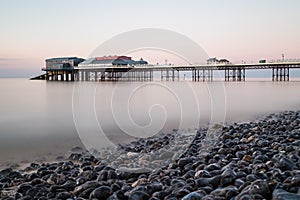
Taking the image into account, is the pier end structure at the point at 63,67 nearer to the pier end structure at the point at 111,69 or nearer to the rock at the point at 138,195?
the pier end structure at the point at 111,69

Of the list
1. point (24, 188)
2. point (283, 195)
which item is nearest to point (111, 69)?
point (24, 188)

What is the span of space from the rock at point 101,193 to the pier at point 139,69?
138 ft

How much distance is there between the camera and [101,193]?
2.60 meters

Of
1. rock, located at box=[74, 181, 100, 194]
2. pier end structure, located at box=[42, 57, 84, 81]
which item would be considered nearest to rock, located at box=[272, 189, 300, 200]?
rock, located at box=[74, 181, 100, 194]

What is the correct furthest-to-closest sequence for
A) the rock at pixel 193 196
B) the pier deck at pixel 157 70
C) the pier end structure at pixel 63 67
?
the pier end structure at pixel 63 67, the pier deck at pixel 157 70, the rock at pixel 193 196

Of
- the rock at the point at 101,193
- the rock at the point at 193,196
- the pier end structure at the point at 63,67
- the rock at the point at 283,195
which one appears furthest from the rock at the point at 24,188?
the pier end structure at the point at 63,67

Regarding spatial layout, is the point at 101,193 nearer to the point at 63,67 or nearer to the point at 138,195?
the point at 138,195

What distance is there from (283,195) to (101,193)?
151cm

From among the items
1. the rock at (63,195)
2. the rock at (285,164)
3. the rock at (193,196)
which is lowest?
the rock at (63,195)

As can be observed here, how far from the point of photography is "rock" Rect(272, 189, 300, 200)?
2043mm

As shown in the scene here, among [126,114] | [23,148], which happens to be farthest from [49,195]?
[126,114]

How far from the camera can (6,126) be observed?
27.3 feet

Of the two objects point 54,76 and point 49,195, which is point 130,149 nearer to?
point 49,195

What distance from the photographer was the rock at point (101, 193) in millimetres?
2584
